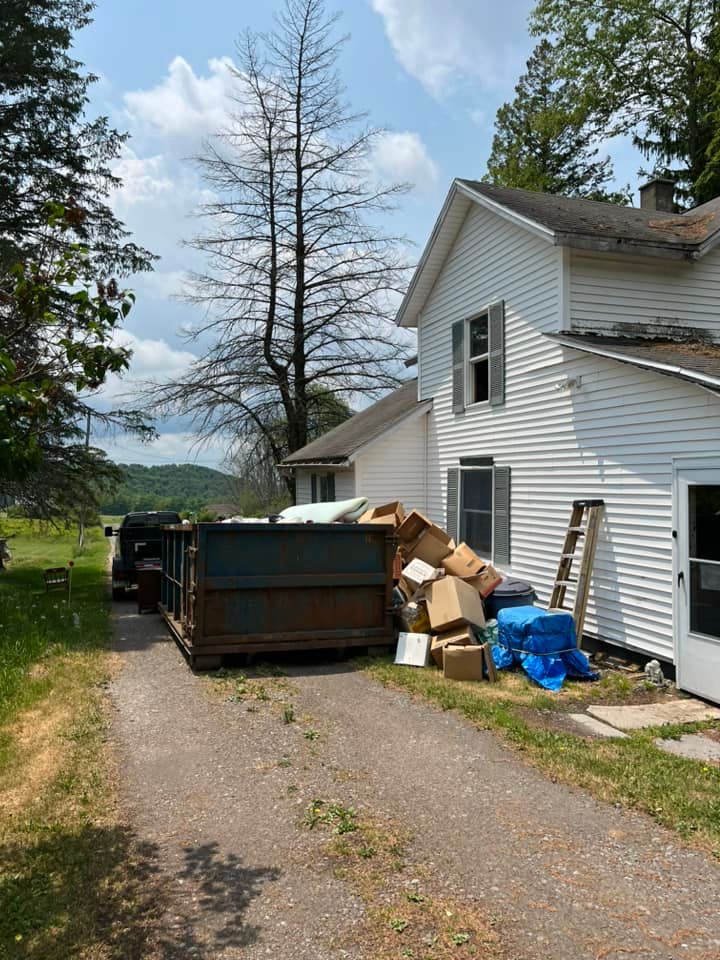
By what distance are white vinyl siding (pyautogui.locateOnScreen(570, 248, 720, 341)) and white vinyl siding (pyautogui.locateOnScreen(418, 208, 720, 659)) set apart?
269mm

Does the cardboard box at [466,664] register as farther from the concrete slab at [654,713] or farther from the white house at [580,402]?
the white house at [580,402]

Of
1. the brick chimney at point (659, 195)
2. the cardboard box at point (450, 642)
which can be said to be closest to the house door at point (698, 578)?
the cardboard box at point (450, 642)

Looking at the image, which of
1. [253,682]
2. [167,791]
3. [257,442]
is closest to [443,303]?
[253,682]

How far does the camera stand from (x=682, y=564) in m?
7.36

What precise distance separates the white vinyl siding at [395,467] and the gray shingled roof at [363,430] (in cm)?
30

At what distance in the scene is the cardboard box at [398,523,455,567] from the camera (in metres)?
10.2

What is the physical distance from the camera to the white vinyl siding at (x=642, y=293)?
9.84 meters

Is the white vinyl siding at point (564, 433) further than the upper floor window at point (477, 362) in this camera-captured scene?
No

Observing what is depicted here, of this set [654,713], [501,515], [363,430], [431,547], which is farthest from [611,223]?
[654,713]

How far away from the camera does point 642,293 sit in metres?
10.1

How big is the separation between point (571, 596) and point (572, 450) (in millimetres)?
2064

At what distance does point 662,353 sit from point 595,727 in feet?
15.7

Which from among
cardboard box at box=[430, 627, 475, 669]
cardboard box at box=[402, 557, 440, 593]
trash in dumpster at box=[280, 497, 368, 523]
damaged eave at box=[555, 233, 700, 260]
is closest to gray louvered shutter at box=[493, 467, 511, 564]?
cardboard box at box=[402, 557, 440, 593]

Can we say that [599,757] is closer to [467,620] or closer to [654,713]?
[654,713]
